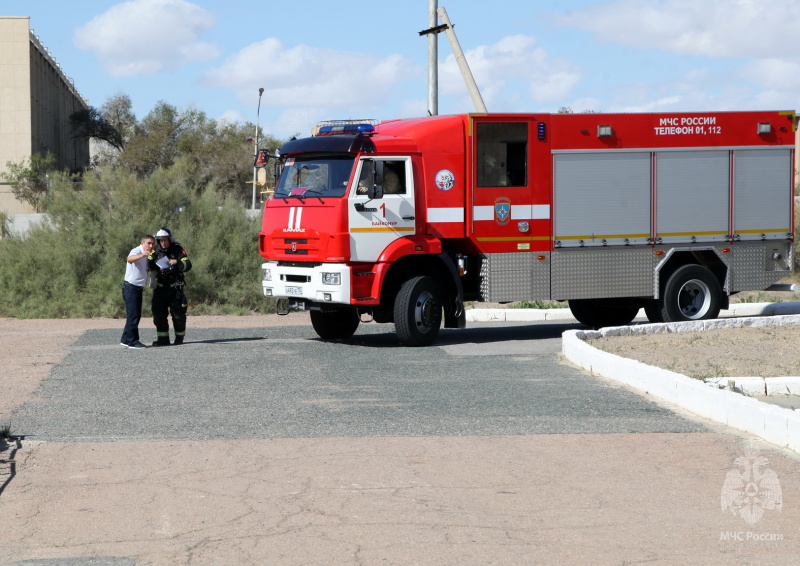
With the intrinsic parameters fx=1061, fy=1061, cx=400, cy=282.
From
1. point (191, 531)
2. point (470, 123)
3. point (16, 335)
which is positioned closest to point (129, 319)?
point (16, 335)

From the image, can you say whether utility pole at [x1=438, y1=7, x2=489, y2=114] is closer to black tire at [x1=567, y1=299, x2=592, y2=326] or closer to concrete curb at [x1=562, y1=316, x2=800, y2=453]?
black tire at [x1=567, y1=299, x2=592, y2=326]

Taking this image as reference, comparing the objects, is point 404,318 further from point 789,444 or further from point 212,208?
point 212,208

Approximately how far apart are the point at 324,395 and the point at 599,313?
8778 mm

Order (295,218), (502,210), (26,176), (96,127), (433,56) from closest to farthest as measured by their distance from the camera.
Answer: (295,218), (502,210), (433,56), (26,176), (96,127)

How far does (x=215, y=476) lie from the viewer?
708 cm

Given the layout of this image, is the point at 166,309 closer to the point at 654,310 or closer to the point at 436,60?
the point at 654,310

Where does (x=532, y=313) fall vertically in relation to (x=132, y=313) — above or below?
below

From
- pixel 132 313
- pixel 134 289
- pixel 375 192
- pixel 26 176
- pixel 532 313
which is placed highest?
pixel 26 176

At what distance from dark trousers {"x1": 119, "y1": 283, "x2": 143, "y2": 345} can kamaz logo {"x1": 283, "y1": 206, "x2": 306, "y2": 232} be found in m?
2.44

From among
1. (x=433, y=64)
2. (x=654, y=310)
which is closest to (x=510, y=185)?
(x=654, y=310)

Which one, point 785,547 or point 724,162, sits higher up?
point 724,162

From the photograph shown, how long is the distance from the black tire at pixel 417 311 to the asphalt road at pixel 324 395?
0.25m

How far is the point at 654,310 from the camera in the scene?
16938 millimetres

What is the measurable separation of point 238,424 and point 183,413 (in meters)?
0.81
